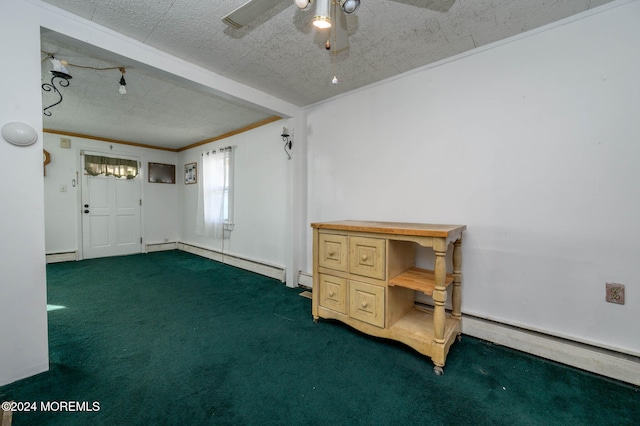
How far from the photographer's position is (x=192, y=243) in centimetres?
529

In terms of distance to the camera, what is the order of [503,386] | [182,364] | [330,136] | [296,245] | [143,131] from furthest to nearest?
[143,131], [296,245], [330,136], [182,364], [503,386]

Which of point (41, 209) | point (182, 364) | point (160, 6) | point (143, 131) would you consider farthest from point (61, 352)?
point (143, 131)

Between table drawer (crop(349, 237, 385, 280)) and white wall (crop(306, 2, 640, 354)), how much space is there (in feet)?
2.11

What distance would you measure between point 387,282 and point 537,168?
4.33 ft

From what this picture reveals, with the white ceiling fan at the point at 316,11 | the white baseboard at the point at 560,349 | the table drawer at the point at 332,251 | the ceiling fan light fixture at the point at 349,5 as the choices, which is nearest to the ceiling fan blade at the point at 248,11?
the white ceiling fan at the point at 316,11

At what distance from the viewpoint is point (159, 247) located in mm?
5438

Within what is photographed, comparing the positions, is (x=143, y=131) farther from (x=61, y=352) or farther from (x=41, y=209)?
(x=61, y=352)

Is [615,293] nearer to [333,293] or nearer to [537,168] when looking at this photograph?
[537,168]

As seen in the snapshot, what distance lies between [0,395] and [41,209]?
102 cm

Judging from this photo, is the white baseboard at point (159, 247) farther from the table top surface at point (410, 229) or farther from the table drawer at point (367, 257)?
the table drawer at point (367, 257)

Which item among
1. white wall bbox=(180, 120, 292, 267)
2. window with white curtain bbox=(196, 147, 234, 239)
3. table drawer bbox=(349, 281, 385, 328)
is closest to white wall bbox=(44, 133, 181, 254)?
window with white curtain bbox=(196, 147, 234, 239)

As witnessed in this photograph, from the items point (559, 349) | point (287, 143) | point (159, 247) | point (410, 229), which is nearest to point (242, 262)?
point (287, 143)

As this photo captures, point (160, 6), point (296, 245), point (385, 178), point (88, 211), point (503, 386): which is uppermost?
point (160, 6)

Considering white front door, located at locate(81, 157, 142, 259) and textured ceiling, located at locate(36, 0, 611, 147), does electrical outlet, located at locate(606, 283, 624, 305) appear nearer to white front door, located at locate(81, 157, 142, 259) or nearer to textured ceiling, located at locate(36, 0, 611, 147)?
textured ceiling, located at locate(36, 0, 611, 147)
